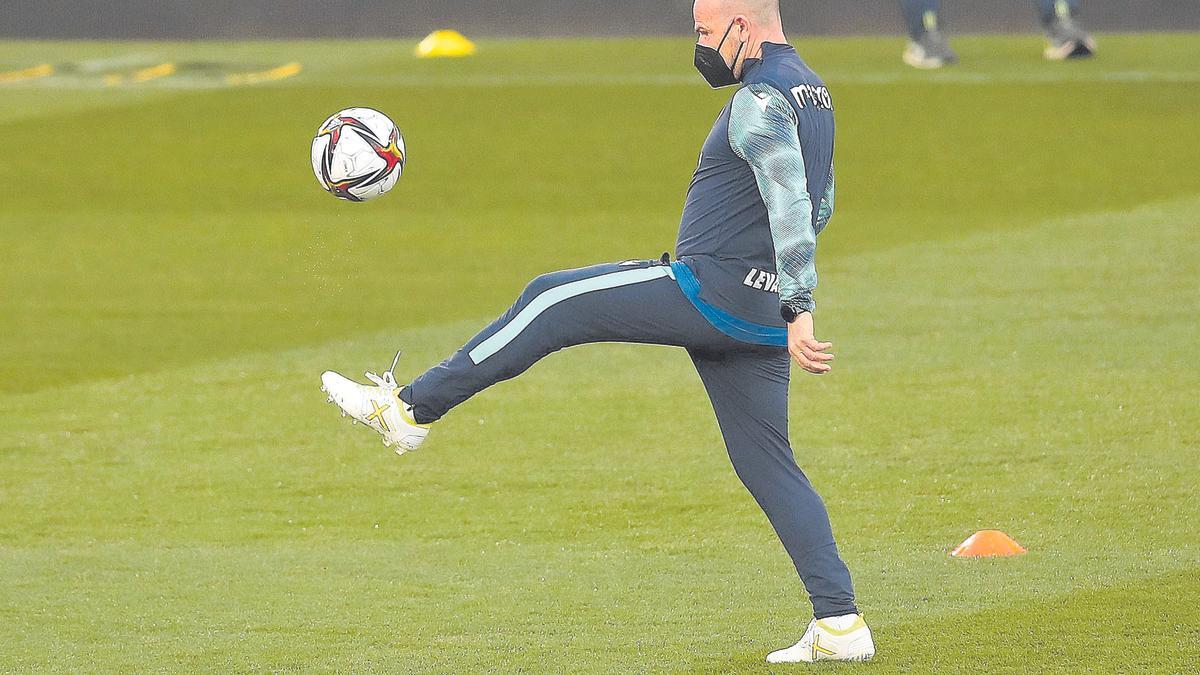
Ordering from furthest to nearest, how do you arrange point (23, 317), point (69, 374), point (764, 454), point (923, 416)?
point (23, 317)
point (69, 374)
point (923, 416)
point (764, 454)

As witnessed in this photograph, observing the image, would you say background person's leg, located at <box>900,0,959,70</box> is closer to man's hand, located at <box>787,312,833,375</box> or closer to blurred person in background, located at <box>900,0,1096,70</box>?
blurred person in background, located at <box>900,0,1096,70</box>

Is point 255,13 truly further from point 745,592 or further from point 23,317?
point 745,592

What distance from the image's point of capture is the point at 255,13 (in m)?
32.8

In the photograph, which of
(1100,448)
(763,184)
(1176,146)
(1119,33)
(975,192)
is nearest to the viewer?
(763,184)

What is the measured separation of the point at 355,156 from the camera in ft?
22.5

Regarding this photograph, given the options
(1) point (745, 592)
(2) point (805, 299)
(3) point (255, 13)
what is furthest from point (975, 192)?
(3) point (255, 13)

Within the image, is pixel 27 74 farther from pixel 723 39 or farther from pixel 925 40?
pixel 723 39

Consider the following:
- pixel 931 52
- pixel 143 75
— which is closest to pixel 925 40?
pixel 931 52

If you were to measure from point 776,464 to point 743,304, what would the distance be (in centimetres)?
→ 52

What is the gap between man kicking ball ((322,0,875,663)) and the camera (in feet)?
17.4

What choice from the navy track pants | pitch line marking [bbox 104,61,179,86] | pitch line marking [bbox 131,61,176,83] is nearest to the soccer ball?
the navy track pants

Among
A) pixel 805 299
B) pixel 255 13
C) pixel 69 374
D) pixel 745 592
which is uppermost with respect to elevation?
pixel 805 299

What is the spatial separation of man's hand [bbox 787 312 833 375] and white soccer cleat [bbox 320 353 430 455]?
1137 mm

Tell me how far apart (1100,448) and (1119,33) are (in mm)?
21983
